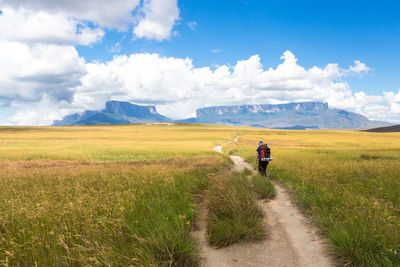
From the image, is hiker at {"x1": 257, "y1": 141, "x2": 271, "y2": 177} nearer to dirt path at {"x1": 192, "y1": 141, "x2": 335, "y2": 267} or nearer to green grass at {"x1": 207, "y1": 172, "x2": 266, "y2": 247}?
green grass at {"x1": 207, "y1": 172, "x2": 266, "y2": 247}

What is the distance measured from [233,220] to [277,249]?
1213 millimetres

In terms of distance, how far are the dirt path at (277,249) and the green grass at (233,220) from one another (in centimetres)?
20

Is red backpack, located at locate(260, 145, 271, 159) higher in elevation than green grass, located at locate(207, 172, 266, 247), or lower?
higher

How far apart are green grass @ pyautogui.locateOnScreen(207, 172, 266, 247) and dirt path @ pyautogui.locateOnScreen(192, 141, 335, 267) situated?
7.8 inches

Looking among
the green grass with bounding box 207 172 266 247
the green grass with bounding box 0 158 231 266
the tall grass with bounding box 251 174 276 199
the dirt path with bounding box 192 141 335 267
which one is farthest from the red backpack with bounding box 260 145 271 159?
the green grass with bounding box 0 158 231 266

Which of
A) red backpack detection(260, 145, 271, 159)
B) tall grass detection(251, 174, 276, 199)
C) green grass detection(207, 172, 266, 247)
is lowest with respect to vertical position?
tall grass detection(251, 174, 276, 199)

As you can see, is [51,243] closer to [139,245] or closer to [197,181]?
[139,245]

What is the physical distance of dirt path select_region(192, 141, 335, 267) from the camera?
467 cm

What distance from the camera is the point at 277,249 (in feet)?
17.1

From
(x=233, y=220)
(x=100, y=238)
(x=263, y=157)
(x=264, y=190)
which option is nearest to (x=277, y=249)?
(x=233, y=220)

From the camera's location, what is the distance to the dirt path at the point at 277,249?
184 inches

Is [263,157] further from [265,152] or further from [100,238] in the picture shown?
[100,238]

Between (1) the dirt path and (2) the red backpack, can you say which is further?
(2) the red backpack

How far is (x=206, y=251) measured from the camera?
16.7ft
